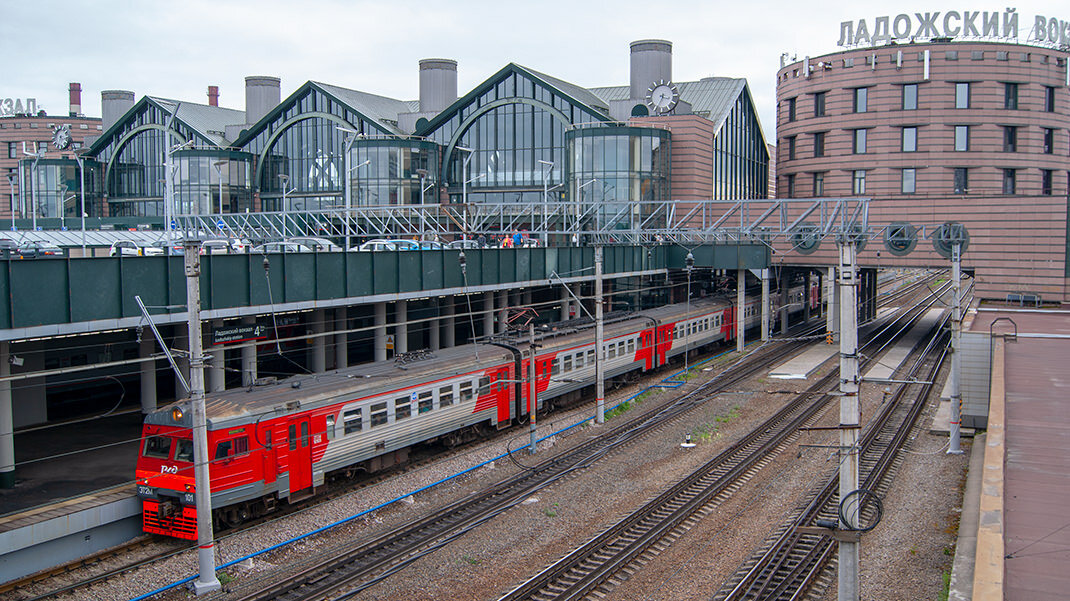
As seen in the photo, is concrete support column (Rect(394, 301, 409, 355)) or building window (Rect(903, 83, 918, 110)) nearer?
concrete support column (Rect(394, 301, 409, 355))

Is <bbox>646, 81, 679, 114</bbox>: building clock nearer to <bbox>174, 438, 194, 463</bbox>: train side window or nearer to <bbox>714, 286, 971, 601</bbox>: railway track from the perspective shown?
<bbox>714, 286, 971, 601</bbox>: railway track

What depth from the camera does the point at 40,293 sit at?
18.3 metres

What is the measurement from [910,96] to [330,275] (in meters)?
52.1

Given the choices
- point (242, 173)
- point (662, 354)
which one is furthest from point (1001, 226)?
point (242, 173)

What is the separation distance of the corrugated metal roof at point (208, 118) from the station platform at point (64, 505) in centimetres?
6571

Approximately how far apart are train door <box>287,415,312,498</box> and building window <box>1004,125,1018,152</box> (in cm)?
6106

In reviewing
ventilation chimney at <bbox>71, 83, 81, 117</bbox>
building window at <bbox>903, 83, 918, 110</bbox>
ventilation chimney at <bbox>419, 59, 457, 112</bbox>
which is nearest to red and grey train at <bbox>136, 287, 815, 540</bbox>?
building window at <bbox>903, 83, 918, 110</bbox>

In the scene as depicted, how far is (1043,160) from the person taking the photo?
6247cm

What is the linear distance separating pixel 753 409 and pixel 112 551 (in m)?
22.8

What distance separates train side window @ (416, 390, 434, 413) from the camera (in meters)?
22.9

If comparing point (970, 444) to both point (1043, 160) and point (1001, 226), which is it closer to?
point (1001, 226)

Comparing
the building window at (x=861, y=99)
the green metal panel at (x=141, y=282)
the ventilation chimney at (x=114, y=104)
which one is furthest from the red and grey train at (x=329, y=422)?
the ventilation chimney at (x=114, y=104)

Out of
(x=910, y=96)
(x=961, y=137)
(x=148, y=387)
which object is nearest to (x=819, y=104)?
(x=910, y=96)

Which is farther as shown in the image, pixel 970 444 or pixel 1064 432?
pixel 970 444
